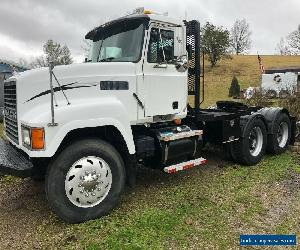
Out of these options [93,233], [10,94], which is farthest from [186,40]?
[93,233]

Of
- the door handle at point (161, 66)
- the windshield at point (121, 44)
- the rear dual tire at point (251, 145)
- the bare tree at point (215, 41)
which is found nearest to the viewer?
the windshield at point (121, 44)

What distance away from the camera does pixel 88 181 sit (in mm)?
4949

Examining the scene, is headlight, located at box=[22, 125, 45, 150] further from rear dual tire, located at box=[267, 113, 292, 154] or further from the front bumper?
rear dual tire, located at box=[267, 113, 292, 154]

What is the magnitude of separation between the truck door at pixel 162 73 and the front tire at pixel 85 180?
1.18m

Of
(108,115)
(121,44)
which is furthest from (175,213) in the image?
(121,44)

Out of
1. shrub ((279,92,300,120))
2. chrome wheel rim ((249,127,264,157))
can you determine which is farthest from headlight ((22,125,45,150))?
shrub ((279,92,300,120))

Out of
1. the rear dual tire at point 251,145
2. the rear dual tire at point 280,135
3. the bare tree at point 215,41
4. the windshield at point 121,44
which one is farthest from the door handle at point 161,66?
the bare tree at point 215,41

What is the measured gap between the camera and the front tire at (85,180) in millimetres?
4785

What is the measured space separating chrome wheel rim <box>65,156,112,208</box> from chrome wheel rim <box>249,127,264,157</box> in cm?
412

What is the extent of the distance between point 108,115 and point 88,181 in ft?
3.21

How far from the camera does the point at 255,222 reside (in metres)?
5.05

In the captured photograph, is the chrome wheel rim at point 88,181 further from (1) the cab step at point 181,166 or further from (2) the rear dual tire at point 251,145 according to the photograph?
(2) the rear dual tire at point 251,145

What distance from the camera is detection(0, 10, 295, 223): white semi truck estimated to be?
480cm

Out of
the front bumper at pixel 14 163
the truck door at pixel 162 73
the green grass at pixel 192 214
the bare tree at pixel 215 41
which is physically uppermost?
the bare tree at pixel 215 41
